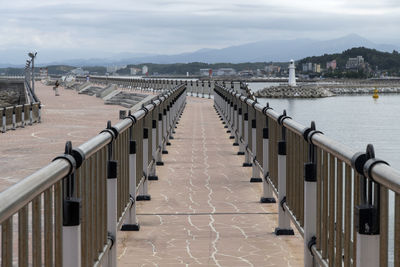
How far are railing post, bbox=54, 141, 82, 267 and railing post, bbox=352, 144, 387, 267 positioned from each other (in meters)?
1.54

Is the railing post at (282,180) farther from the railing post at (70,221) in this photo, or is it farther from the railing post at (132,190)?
the railing post at (70,221)

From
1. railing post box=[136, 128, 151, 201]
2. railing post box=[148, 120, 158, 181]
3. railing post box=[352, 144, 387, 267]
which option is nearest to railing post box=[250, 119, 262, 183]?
railing post box=[148, 120, 158, 181]

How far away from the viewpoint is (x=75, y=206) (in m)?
3.90

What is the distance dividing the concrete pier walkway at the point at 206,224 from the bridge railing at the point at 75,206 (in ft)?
1.63

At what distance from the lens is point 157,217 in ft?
28.4

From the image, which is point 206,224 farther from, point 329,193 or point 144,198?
point 329,193

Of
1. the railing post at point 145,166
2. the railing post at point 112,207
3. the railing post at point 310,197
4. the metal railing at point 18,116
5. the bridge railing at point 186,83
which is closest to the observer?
the railing post at point 310,197

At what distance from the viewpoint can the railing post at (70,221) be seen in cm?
388

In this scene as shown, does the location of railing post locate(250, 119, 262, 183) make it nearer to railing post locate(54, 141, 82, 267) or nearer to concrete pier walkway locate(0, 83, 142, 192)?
concrete pier walkway locate(0, 83, 142, 192)

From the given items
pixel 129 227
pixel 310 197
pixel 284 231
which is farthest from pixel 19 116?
pixel 310 197

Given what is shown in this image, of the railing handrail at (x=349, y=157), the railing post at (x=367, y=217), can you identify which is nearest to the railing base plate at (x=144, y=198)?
the railing handrail at (x=349, y=157)

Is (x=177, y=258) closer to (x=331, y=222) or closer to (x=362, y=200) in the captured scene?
(x=331, y=222)

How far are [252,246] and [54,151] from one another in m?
11.7

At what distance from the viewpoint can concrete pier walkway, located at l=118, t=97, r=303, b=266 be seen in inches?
265
